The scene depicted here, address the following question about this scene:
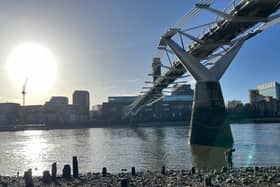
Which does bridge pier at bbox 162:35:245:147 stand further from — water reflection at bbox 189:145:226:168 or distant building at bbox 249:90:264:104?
distant building at bbox 249:90:264:104

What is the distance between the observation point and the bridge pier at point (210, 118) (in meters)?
38.4

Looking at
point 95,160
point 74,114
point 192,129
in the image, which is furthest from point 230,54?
point 74,114

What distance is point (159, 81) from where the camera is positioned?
211 feet

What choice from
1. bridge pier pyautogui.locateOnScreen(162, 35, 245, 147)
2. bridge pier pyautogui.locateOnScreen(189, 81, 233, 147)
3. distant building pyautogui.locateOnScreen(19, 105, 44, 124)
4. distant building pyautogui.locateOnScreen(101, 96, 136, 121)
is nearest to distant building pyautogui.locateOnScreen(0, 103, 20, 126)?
distant building pyautogui.locateOnScreen(19, 105, 44, 124)

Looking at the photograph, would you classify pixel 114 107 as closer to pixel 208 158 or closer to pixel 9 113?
pixel 9 113

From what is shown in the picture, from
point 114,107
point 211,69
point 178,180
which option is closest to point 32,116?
point 114,107

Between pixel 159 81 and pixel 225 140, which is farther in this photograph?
pixel 159 81

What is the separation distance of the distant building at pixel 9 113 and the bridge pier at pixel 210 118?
15776 cm

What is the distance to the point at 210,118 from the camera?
127 ft

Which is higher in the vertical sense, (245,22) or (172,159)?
(245,22)

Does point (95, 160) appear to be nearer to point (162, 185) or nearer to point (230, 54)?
point (162, 185)

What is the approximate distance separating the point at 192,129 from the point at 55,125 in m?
127

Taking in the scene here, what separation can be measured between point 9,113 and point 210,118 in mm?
172685

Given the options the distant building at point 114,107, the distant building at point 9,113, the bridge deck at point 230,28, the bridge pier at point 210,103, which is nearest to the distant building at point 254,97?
the distant building at point 114,107
